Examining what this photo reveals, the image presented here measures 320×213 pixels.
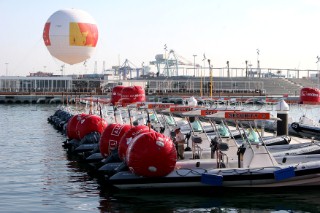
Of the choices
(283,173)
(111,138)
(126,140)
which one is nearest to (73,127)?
(111,138)

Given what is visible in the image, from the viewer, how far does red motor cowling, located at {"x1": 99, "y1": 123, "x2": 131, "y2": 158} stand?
3011 cm

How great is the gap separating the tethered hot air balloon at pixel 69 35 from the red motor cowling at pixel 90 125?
66.4 feet

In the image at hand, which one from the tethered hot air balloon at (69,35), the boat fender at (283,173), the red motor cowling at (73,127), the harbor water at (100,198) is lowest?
the harbor water at (100,198)

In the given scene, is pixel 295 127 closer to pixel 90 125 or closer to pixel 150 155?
pixel 90 125

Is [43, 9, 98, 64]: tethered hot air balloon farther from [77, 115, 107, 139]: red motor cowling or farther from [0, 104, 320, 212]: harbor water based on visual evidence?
[0, 104, 320, 212]: harbor water

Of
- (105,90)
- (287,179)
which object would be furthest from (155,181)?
(105,90)

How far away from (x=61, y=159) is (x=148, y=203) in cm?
1396

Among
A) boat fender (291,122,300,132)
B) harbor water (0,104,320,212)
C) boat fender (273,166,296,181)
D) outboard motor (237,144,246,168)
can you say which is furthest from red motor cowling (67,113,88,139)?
boat fender (273,166,296,181)

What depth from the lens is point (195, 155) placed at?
93.7ft

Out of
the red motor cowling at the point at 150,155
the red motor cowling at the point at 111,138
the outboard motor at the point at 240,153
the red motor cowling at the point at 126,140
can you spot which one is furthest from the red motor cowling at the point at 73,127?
the outboard motor at the point at 240,153

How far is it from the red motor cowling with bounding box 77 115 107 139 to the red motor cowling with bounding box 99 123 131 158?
638 centimetres

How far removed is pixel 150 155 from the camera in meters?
24.5

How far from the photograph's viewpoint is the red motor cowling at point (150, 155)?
80.5 ft

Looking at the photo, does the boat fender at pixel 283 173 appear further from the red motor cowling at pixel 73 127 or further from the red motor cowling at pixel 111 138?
the red motor cowling at pixel 73 127
